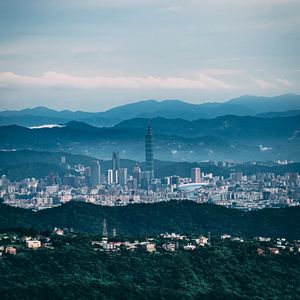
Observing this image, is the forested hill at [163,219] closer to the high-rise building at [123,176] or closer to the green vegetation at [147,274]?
the green vegetation at [147,274]

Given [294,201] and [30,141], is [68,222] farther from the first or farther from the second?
[30,141]

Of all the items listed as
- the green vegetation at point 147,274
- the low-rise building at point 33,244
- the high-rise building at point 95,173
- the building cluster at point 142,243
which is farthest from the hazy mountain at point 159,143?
the low-rise building at point 33,244

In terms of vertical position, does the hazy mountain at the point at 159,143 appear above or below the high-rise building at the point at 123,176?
above

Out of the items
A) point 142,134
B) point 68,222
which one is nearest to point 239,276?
point 68,222

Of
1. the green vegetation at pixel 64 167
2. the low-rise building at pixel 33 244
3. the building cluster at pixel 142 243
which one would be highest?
the low-rise building at pixel 33 244

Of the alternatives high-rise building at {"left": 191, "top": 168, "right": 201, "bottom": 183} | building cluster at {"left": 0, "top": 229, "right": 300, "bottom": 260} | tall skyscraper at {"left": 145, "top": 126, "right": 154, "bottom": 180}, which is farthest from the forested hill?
tall skyscraper at {"left": 145, "top": 126, "right": 154, "bottom": 180}

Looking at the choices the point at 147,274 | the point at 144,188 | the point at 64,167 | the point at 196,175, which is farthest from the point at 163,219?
the point at 64,167

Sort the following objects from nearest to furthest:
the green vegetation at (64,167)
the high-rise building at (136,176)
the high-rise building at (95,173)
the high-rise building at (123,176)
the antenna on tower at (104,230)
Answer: the antenna on tower at (104,230), the high-rise building at (136,176), the high-rise building at (123,176), the high-rise building at (95,173), the green vegetation at (64,167)
